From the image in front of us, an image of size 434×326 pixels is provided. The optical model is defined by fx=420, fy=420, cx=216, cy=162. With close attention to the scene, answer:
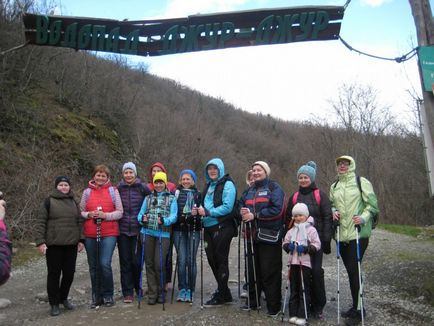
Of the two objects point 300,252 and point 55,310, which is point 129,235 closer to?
point 55,310

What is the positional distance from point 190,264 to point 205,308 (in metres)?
0.73

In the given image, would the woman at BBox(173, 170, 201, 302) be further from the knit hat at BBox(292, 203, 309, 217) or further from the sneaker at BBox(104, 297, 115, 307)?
the knit hat at BBox(292, 203, 309, 217)

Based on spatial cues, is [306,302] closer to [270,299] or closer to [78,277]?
[270,299]

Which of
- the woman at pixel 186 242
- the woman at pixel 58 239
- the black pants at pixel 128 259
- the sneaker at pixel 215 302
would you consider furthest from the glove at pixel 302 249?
the woman at pixel 58 239

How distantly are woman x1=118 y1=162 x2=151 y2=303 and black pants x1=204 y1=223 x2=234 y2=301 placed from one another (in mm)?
1189

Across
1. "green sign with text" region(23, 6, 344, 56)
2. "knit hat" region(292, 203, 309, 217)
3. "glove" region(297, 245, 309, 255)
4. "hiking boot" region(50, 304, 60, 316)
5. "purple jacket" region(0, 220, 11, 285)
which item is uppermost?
"green sign with text" region(23, 6, 344, 56)

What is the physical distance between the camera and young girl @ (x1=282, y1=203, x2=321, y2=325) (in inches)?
223

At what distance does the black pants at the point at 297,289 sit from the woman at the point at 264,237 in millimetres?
238

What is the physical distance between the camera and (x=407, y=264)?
9.51 meters

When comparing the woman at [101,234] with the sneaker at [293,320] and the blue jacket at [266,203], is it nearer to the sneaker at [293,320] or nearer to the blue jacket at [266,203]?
the blue jacket at [266,203]

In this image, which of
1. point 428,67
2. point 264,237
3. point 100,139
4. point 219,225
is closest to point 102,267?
point 219,225

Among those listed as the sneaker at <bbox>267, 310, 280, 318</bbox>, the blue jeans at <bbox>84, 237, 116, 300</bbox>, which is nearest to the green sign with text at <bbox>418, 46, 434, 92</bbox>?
the sneaker at <bbox>267, 310, 280, 318</bbox>

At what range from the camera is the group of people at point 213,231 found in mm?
5770

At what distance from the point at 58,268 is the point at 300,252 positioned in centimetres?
348
